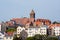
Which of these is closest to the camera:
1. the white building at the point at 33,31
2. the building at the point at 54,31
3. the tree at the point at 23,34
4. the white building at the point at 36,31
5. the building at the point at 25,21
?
the tree at the point at 23,34

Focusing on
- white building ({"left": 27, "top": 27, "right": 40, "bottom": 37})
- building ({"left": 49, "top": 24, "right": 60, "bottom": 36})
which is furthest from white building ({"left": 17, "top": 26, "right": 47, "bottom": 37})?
building ({"left": 49, "top": 24, "right": 60, "bottom": 36})

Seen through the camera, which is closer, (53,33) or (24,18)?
(53,33)

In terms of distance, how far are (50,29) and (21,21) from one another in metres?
25.1

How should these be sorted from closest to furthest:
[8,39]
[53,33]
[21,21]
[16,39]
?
[16,39] → [8,39] → [53,33] → [21,21]

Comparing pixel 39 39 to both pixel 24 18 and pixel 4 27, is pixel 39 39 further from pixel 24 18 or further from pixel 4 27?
pixel 24 18

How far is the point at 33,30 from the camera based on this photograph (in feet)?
224

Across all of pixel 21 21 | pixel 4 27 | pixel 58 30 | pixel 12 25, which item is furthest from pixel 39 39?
pixel 21 21

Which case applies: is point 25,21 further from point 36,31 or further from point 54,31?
point 36,31

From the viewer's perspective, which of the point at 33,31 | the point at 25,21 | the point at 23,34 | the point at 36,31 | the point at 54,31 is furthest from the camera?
the point at 25,21

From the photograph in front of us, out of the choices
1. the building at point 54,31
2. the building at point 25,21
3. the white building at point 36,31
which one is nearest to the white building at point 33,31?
the white building at point 36,31

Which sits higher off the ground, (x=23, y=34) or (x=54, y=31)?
(x=54, y=31)

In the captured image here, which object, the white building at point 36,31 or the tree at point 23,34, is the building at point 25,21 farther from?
the tree at point 23,34

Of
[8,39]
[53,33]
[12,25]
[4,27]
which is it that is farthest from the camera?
[12,25]

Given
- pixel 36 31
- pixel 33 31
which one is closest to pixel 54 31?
pixel 36 31
